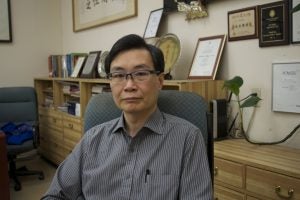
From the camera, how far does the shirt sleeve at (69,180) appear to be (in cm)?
127

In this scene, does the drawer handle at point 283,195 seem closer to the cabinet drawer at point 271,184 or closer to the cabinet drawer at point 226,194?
the cabinet drawer at point 271,184

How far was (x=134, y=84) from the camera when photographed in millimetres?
1189

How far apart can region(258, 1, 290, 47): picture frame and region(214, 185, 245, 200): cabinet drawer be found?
875mm

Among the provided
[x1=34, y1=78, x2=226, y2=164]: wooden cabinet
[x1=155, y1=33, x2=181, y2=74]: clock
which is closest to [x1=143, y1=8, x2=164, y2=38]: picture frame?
[x1=155, y1=33, x2=181, y2=74]: clock

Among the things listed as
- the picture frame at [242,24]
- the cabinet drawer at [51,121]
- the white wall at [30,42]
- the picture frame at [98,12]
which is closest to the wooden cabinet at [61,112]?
the cabinet drawer at [51,121]

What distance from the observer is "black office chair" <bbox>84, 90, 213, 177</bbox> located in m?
1.32

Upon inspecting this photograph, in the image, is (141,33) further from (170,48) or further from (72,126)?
(72,126)

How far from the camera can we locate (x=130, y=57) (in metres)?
1.21

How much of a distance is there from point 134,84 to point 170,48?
46.9 inches

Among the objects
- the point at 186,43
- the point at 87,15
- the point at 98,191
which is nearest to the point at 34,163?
the point at 87,15

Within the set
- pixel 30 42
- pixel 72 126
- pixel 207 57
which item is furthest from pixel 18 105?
pixel 207 57

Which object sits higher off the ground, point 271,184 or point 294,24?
point 294,24

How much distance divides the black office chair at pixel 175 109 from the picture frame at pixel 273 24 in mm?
768

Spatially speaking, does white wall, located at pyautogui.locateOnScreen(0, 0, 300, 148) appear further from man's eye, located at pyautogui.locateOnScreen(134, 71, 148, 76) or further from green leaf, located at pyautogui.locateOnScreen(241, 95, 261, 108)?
man's eye, located at pyautogui.locateOnScreen(134, 71, 148, 76)
